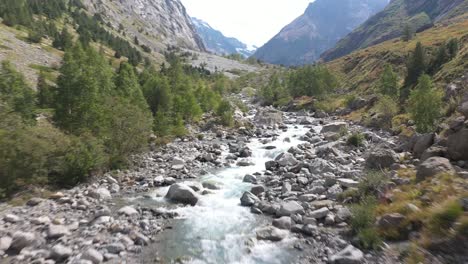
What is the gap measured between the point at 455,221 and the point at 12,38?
3874 inches

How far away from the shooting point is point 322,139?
153ft

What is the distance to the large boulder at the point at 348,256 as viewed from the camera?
1406 centimetres

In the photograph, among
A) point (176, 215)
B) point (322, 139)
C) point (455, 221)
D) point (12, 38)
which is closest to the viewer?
point (455, 221)

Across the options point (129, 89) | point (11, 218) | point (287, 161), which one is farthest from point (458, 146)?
point (129, 89)

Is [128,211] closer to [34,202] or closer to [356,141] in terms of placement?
[34,202]

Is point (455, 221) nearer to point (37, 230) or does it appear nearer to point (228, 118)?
point (37, 230)

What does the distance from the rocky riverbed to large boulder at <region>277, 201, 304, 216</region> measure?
0.20 ft

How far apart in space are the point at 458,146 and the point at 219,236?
541 inches

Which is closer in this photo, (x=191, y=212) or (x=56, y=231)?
(x=56, y=231)

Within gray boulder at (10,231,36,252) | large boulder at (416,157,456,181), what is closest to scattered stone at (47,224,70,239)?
gray boulder at (10,231,36,252)

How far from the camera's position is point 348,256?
47.1 feet

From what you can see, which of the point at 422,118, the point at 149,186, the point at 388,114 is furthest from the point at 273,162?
the point at 388,114

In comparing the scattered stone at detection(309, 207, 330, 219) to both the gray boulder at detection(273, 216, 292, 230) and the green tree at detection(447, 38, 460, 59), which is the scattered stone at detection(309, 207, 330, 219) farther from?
the green tree at detection(447, 38, 460, 59)

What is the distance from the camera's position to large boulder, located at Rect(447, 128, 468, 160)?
18566 mm
